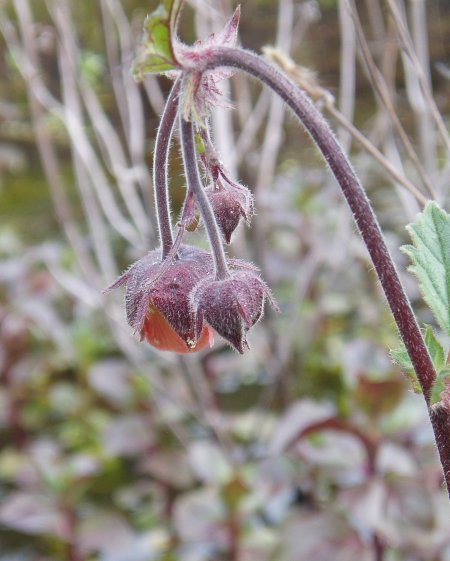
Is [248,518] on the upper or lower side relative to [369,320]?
lower

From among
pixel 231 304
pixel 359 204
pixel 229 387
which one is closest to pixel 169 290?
pixel 231 304

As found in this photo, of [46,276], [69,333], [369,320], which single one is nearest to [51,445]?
[69,333]

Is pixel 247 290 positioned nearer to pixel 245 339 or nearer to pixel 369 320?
pixel 245 339

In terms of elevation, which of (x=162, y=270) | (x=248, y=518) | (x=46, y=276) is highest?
(x=46, y=276)

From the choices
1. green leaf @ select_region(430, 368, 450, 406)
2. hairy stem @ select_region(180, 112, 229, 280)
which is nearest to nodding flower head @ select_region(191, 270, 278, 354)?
hairy stem @ select_region(180, 112, 229, 280)

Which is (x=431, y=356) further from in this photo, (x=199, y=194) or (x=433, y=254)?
(x=199, y=194)

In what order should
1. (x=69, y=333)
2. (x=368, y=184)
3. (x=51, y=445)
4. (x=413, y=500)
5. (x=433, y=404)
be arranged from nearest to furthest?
(x=433, y=404), (x=413, y=500), (x=51, y=445), (x=69, y=333), (x=368, y=184)
